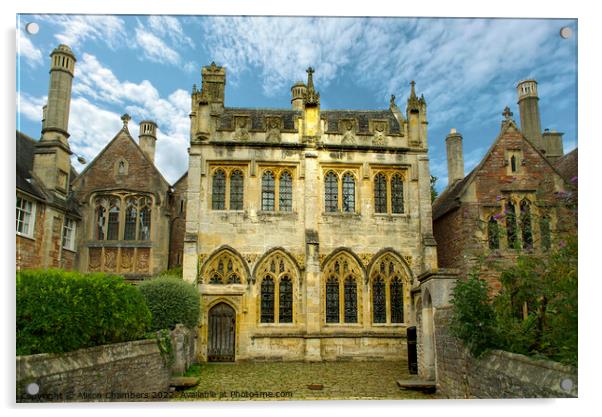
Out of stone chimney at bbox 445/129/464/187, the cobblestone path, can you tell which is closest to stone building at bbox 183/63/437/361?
the cobblestone path

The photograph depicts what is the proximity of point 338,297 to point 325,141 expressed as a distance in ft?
19.4

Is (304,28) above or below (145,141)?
below

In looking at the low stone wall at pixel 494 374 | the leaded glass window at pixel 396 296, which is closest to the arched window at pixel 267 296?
the leaded glass window at pixel 396 296

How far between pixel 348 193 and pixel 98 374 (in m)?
12.6

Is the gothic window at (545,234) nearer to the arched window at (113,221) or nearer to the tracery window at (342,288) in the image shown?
the tracery window at (342,288)

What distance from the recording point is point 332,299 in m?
18.8

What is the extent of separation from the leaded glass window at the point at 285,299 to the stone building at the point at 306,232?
0.04 meters

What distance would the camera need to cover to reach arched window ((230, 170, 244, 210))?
1920 cm

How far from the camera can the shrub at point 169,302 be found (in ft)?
49.1

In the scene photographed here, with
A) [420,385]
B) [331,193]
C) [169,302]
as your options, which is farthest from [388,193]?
[420,385]

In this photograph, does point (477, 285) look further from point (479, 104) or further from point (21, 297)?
point (21, 297)

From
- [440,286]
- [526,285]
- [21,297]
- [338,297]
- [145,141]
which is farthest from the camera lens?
[145,141]

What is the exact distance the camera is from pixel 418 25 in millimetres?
9758

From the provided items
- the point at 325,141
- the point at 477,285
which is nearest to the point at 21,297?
the point at 477,285
